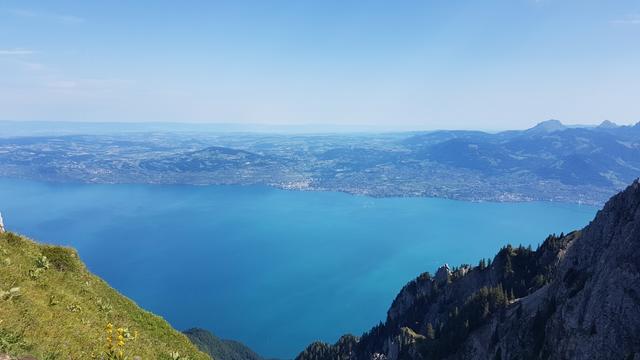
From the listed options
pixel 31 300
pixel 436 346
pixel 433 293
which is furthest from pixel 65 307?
pixel 433 293

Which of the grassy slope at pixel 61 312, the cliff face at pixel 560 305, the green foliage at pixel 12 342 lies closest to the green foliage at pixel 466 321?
the cliff face at pixel 560 305

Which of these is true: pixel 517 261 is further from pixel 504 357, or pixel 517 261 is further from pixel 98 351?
pixel 98 351

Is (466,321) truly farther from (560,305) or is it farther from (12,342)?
(12,342)

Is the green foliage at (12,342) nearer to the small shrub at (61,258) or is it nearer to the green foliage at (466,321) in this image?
the small shrub at (61,258)

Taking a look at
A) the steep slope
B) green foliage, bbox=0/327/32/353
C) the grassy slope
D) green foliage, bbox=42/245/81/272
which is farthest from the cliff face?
the steep slope

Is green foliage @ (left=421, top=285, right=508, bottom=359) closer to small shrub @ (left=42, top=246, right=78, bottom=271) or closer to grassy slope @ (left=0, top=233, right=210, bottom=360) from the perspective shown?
grassy slope @ (left=0, top=233, right=210, bottom=360)

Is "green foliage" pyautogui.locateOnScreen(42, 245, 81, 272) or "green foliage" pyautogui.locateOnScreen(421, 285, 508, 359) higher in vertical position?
"green foliage" pyautogui.locateOnScreen(42, 245, 81, 272)
